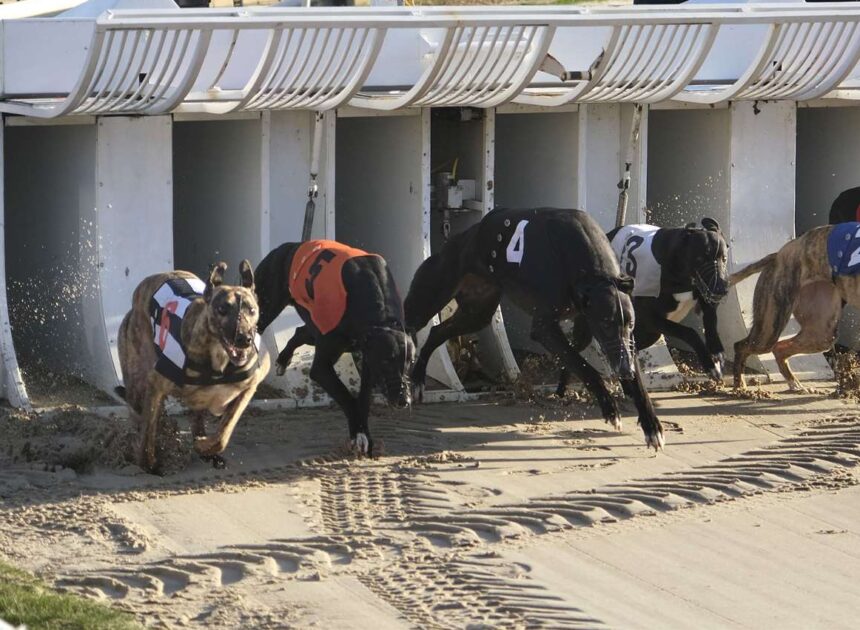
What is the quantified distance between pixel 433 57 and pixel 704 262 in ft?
5.73

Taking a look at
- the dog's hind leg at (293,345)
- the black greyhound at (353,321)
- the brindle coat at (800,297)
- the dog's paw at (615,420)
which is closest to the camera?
the black greyhound at (353,321)

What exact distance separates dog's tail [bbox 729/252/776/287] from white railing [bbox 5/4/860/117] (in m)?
1.03

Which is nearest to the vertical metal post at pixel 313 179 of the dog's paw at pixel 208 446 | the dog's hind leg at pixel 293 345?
the dog's hind leg at pixel 293 345

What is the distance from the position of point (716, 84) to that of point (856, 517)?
13.3 feet

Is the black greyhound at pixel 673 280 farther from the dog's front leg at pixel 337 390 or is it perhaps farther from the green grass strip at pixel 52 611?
the green grass strip at pixel 52 611

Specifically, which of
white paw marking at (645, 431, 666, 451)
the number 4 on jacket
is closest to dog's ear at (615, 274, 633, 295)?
the number 4 on jacket

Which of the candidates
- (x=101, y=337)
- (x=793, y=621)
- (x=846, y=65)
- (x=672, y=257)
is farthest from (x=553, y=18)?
(x=793, y=621)

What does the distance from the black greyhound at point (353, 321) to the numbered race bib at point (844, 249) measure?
259 cm

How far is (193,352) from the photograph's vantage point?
654cm

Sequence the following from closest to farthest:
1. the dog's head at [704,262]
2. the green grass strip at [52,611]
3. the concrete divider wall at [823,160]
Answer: the green grass strip at [52,611] → the dog's head at [704,262] → the concrete divider wall at [823,160]

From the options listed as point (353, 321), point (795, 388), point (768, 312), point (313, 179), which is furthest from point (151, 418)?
point (795, 388)

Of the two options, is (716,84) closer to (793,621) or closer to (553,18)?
(553,18)

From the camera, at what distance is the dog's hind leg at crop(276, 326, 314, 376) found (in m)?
8.04

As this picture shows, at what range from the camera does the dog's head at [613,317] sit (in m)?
7.29
